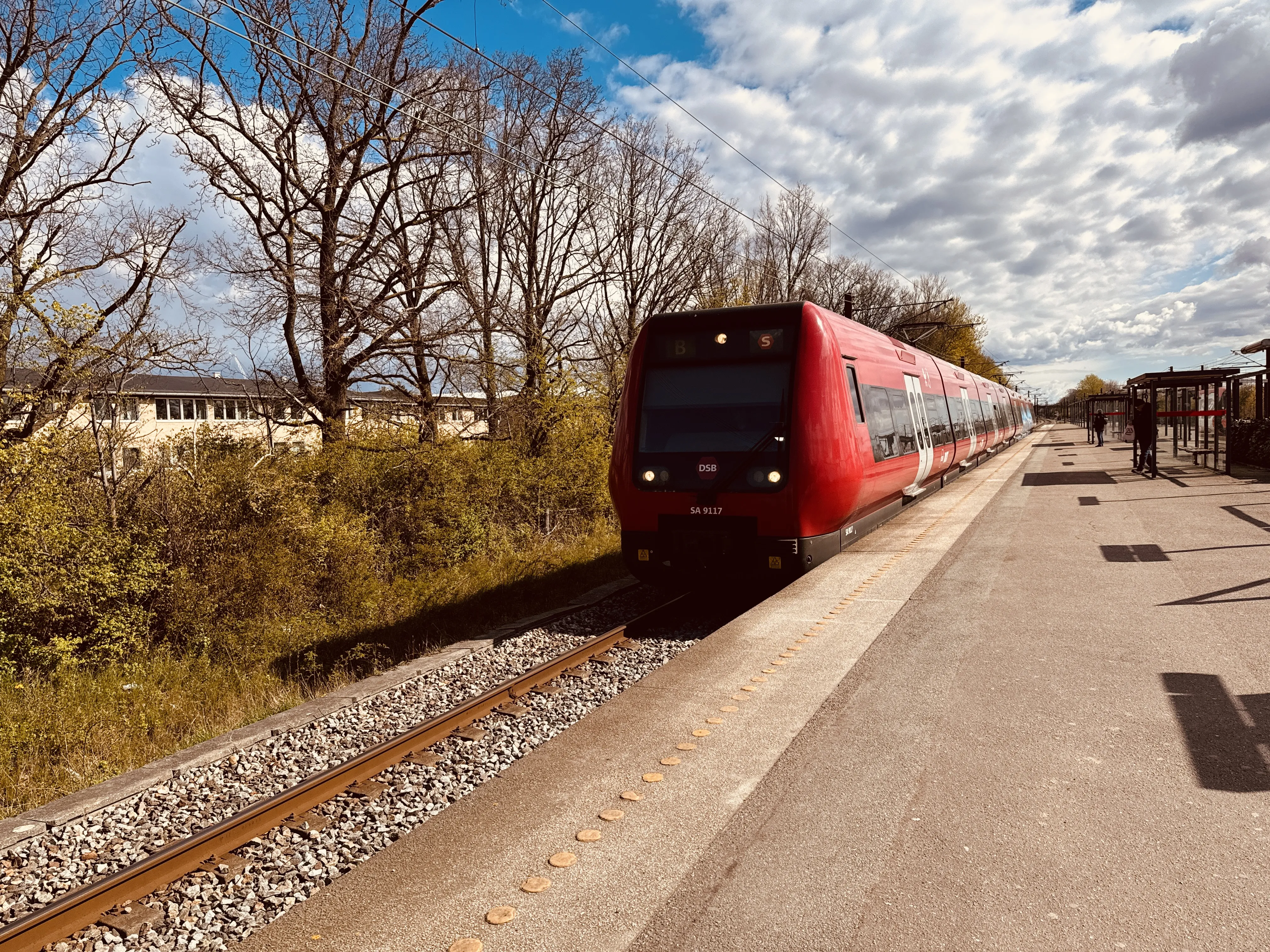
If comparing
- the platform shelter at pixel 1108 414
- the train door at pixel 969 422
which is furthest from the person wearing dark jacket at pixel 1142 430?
the platform shelter at pixel 1108 414

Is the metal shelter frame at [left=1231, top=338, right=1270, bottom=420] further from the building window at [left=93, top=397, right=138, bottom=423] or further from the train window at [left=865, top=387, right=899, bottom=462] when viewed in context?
the building window at [left=93, top=397, right=138, bottom=423]

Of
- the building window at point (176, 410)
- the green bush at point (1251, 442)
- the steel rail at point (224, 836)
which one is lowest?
the steel rail at point (224, 836)

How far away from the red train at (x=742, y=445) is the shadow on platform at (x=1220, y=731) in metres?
3.50

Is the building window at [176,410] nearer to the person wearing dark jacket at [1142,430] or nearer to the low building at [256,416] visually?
the low building at [256,416]

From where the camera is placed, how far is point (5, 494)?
27.0ft

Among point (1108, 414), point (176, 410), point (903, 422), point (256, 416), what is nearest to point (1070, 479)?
point (903, 422)

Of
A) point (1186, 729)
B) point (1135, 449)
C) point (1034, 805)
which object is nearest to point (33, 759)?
point (1034, 805)

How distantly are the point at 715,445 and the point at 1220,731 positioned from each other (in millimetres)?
4924

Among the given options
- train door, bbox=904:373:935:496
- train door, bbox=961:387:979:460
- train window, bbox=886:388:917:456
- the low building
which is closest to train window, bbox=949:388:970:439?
train door, bbox=961:387:979:460

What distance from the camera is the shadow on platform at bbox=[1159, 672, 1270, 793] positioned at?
12.7 feet

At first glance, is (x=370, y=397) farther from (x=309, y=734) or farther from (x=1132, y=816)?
(x=1132, y=816)

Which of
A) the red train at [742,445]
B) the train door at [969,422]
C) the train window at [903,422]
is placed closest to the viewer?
the red train at [742,445]

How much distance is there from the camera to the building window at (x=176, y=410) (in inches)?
1673

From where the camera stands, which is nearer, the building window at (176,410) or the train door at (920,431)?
the train door at (920,431)
